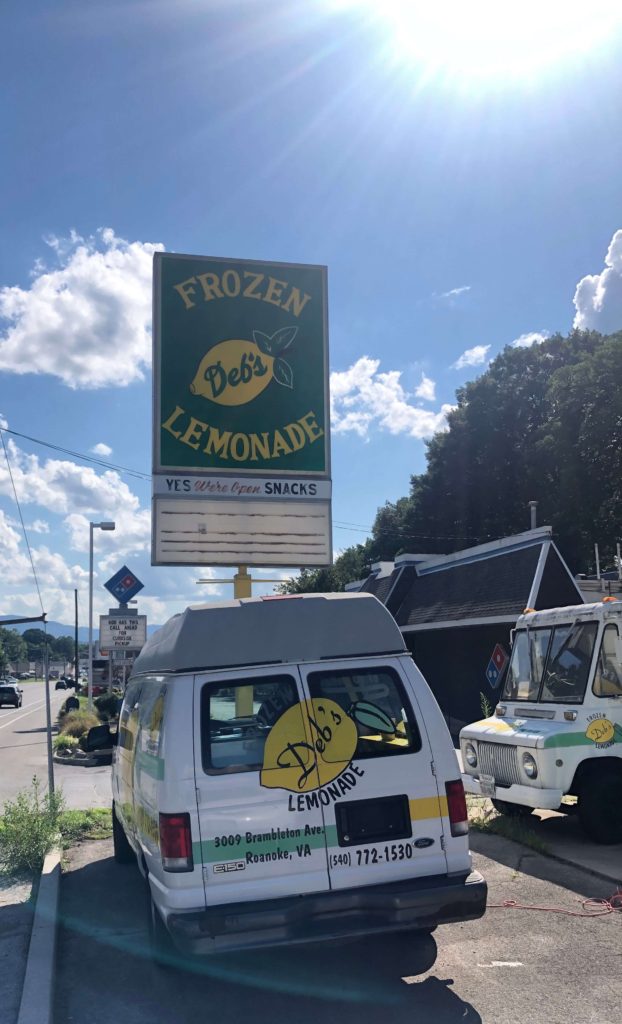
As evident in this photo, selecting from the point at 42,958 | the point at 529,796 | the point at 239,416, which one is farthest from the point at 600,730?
the point at 239,416

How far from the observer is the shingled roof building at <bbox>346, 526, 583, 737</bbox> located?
2109 cm

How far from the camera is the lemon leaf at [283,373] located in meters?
11.8

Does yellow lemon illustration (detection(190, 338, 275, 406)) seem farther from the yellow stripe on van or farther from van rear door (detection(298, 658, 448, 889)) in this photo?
the yellow stripe on van

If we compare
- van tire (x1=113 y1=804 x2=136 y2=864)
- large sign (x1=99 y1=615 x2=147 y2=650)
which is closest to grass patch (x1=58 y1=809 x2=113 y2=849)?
van tire (x1=113 y1=804 x2=136 y2=864)

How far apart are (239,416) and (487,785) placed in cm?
558

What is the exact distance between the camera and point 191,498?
11242 millimetres

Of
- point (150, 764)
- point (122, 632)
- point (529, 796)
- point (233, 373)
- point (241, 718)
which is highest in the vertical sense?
point (233, 373)

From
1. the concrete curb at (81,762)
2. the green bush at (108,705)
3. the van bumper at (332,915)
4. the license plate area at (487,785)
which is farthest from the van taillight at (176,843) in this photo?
the green bush at (108,705)

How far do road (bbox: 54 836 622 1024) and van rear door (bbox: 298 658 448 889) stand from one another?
0.53 metres

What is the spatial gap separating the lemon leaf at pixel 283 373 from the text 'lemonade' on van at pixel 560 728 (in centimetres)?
449

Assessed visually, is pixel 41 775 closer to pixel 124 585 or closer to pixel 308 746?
pixel 124 585

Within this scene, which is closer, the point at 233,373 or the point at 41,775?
the point at 233,373

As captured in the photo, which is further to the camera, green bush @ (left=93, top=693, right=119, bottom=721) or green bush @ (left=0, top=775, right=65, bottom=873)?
green bush @ (left=93, top=693, right=119, bottom=721)

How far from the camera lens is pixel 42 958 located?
5520 millimetres
